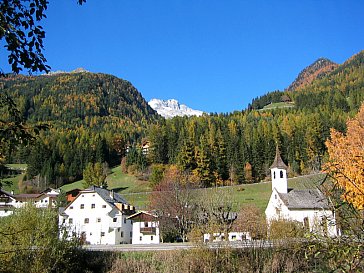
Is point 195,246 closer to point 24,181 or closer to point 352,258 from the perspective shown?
point 352,258

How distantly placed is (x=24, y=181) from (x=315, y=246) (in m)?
106

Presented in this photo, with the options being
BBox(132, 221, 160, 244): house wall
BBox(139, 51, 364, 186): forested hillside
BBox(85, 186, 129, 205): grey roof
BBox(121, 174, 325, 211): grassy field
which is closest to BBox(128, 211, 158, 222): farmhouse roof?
BBox(132, 221, 160, 244): house wall

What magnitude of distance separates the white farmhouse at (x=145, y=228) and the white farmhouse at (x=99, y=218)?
4042 millimetres

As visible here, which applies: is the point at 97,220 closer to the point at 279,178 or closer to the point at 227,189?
the point at 227,189

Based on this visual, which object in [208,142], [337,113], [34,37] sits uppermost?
[337,113]

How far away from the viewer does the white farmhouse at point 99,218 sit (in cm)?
5075

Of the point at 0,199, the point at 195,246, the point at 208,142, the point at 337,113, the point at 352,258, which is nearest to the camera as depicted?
the point at 352,258

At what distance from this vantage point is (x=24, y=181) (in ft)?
325

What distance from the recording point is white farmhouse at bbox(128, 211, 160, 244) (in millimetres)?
46031

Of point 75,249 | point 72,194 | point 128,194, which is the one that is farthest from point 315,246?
point 72,194

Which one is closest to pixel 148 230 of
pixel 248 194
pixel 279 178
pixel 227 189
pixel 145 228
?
pixel 145 228

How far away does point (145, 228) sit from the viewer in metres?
46.6

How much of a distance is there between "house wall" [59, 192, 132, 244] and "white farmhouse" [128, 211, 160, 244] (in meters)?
3.98

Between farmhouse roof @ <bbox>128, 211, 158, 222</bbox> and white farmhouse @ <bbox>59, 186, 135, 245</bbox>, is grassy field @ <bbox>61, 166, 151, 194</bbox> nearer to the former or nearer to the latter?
white farmhouse @ <bbox>59, 186, 135, 245</bbox>
